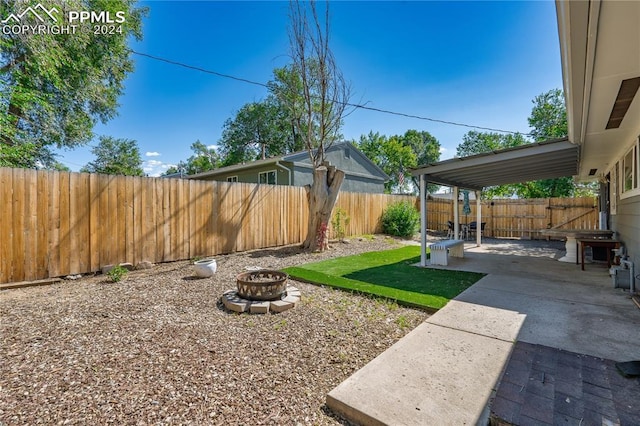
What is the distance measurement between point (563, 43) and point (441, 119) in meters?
10.9

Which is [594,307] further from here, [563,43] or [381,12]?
[381,12]

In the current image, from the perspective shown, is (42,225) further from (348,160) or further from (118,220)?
(348,160)

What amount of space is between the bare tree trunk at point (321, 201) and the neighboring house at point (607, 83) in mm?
5385

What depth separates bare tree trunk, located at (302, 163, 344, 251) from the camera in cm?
833

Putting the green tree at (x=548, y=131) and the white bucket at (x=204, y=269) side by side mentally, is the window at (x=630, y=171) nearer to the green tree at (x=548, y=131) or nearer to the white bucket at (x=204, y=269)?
the white bucket at (x=204, y=269)

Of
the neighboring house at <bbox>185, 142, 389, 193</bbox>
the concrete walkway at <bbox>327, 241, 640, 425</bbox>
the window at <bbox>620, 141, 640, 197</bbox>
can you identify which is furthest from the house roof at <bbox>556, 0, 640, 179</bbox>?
the neighboring house at <bbox>185, 142, 389, 193</bbox>

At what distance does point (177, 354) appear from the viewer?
2.54 metres

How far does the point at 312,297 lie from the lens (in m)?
4.25

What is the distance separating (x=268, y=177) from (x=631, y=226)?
1286 centimetres

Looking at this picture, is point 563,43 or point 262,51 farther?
point 262,51

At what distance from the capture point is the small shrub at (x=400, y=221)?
12.6 m

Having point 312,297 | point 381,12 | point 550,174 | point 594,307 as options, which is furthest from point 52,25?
point 550,174

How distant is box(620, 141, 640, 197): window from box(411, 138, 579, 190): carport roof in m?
0.75

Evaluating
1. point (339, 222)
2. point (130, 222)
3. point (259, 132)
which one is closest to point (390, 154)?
point (259, 132)
